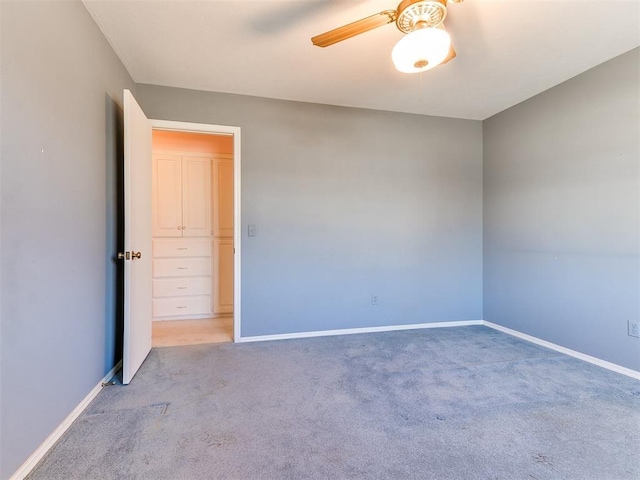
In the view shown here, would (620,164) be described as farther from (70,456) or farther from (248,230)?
(70,456)

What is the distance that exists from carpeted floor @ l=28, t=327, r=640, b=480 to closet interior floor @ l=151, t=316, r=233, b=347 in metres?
0.37

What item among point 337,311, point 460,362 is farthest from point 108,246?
point 460,362

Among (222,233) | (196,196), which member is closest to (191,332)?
(222,233)

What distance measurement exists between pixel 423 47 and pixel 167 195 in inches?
134

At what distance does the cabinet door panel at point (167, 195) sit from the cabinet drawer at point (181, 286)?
58 centimetres

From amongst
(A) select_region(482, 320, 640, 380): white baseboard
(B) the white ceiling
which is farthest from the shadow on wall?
(A) select_region(482, 320, 640, 380): white baseboard

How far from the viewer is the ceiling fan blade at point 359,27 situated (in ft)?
4.56

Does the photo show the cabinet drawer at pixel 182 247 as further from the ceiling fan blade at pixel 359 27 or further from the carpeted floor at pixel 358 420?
the ceiling fan blade at pixel 359 27

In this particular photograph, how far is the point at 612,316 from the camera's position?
2316mm

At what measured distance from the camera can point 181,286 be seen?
379cm

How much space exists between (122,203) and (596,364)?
158 inches

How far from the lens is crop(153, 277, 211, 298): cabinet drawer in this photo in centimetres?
371

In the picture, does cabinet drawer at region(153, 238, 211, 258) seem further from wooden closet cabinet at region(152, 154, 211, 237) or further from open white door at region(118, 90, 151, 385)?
open white door at region(118, 90, 151, 385)

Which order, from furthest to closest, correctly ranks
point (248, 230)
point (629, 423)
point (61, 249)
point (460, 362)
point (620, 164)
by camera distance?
point (248, 230) → point (460, 362) → point (620, 164) → point (629, 423) → point (61, 249)
